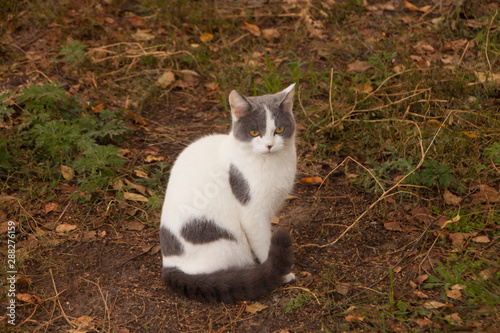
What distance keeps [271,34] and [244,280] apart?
145 inches

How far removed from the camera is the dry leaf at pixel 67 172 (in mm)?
4017

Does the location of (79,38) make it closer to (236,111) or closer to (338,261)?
(236,111)

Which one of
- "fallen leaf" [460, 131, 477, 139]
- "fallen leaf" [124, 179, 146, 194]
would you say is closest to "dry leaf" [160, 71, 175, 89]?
"fallen leaf" [124, 179, 146, 194]

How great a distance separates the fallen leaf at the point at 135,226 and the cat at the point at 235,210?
0.69 m

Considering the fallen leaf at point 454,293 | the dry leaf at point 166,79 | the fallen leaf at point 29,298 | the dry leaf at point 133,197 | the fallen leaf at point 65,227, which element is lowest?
the fallen leaf at point 65,227

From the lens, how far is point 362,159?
13.5ft

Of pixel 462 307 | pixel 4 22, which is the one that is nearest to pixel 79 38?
pixel 4 22

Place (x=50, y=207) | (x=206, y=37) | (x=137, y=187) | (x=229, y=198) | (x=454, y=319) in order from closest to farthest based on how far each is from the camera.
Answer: (x=454, y=319)
(x=229, y=198)
(x=50, y=207)
(x=137, y=187)
(x=206, y=37)

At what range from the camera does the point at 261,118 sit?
2.94 metres

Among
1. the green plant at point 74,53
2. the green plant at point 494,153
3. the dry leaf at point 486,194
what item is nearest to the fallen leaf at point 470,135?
the green plant at point 494,153

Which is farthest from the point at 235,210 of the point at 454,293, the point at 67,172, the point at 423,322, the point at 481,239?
the point at 67,172

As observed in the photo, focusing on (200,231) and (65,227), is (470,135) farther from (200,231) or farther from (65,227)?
(65,227)

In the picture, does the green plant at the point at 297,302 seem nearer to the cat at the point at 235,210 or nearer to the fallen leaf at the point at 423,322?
the cat at the point at 235,210

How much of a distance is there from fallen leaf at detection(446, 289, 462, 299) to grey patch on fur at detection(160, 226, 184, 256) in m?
1.62
